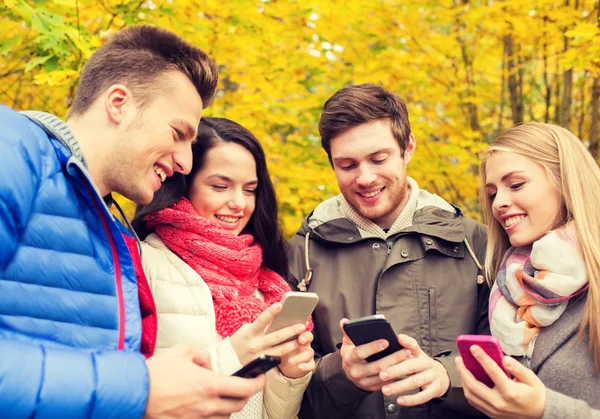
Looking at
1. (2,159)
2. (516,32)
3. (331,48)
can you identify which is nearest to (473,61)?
(516,32)

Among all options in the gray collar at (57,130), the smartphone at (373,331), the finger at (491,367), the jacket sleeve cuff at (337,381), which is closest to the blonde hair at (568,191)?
the finger at (491,367)

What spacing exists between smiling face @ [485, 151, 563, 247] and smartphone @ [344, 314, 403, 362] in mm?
701

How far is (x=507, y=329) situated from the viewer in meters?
2.29

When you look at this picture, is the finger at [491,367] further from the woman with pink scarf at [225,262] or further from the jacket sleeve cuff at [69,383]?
the jacket sleeve cuff at [69,383]

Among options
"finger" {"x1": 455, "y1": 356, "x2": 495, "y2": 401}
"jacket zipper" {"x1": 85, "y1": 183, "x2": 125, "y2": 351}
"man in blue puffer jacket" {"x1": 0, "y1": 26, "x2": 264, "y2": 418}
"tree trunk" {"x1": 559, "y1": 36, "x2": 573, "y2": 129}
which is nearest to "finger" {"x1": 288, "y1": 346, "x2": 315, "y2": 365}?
"finger" {"x1": 455, "y1": 356, "x2": 495, "y2": 401}

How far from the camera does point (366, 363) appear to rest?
225 cm

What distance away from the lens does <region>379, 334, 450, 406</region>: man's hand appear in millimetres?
2150

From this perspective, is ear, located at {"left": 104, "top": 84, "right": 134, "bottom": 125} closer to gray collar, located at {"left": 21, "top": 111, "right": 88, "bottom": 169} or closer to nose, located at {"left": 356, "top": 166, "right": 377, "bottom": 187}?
gray collar, located at {"left": 21, "top": 111, "right": 88, "bottom": 169}

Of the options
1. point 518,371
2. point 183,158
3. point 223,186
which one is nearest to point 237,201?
point 223,186

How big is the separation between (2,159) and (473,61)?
209 inches

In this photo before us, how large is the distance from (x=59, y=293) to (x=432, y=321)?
5.51 ft

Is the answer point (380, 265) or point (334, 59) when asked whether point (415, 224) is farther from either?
point (334, 59)

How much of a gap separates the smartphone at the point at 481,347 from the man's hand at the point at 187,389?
76cm

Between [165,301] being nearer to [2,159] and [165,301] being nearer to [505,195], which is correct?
[2,159]
